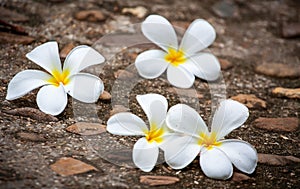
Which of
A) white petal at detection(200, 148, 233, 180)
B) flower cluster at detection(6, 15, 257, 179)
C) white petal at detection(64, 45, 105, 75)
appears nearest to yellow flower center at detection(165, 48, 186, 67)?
flower cluster at detection(6, 15, 257, 179)

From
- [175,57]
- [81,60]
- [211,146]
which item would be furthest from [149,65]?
[211,146]

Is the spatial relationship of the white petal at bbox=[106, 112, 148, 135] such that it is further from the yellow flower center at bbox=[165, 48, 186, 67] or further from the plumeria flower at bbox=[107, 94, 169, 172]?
the yellow flower center at bbox=[165, 48, 186, 67]

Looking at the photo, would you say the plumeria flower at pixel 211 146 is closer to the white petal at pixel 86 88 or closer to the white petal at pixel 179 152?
the white petal at pixel 179 152

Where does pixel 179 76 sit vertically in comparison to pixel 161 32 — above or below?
below

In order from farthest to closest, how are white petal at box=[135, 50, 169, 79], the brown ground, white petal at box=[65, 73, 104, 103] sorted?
white petal at box=[135, 50, 169, 79], white petal at box=[65, 73, 104, 103], the brown ground

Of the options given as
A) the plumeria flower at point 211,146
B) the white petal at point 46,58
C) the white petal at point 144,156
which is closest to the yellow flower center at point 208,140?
the plumeria flower at point 211,146

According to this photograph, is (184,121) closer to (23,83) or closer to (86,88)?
(86,88)
